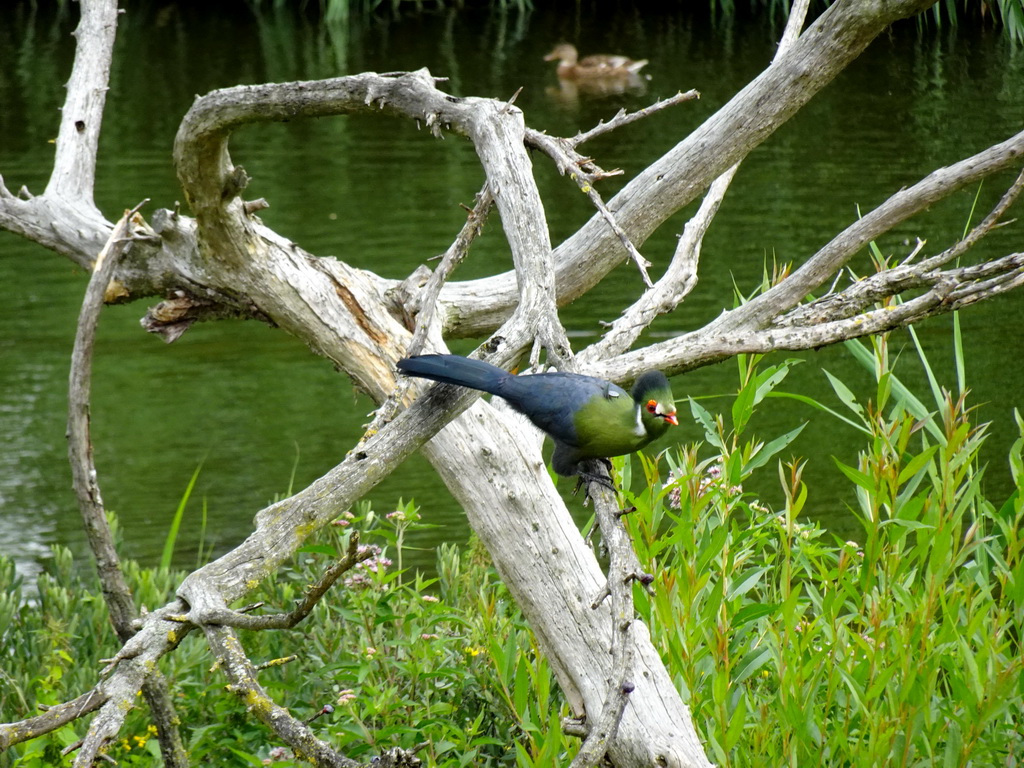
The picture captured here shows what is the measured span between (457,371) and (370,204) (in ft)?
26.8

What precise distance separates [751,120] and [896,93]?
10984 mm

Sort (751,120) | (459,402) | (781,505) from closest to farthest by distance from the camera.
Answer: (459,402)
(751,120)
(781,505)

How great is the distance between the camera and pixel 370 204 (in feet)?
32.3

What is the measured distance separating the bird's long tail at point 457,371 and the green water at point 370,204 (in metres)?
0.92

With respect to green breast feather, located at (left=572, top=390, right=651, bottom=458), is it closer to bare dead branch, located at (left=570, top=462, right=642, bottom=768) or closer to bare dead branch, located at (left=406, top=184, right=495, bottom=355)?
bare dead branch, located at (left=570, top=462, right=642, bottom=768)

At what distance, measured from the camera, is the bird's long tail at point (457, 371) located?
189 centimetres

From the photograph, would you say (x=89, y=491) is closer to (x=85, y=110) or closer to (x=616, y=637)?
(x=85, y=110)

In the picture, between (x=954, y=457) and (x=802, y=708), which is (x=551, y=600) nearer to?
(x=802, y=708)

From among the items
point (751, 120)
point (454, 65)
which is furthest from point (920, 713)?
point (454, 65)

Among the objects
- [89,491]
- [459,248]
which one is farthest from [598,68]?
[459,248]

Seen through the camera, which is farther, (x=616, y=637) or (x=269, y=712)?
(x=616, y=637)

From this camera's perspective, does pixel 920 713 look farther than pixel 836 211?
No

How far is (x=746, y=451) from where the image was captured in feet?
8.78

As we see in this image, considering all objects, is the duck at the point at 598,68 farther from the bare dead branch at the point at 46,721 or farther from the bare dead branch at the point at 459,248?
the bare dead branch at the point at 46,721
